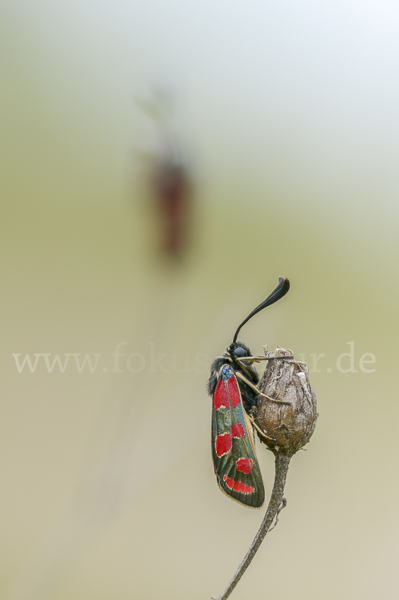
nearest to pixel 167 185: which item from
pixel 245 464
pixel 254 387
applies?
pixel 254 387

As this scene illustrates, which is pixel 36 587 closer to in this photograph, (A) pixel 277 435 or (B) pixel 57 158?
(A) pixel 277 435

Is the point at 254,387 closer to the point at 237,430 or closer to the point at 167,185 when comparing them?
the point at 237,430

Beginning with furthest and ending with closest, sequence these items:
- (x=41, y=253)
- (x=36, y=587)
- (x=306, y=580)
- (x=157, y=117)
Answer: (x=41, y=253), (x=306, y=580), (x=157, y=117), (x=36, y=587)

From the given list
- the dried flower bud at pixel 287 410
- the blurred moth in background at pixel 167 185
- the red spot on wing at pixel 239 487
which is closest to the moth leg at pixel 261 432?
the dried flower bud at pixel 287 410

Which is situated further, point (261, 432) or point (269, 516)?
point (261, 432)

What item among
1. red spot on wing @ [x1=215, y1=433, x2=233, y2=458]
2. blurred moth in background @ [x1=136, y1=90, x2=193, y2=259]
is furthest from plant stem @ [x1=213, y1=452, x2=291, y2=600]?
blurred moth in background @ [x1=136, y1=90, x2=193, y2=259]

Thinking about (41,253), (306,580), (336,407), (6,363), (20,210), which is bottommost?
(306,580)

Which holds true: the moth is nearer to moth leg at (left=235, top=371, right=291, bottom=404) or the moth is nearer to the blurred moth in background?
moth leg at (left=235, top=371, right=291, bottom=404)

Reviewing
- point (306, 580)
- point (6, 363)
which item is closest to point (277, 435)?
point (306, 580)
